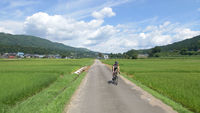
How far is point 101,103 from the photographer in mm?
8789

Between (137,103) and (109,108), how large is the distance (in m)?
1.97

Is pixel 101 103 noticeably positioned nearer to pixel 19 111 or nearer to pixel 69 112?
pixel 69 112

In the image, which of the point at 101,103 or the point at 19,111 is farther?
the point at 101,103

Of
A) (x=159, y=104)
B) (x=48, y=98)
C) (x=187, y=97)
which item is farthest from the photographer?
(x=48, y=98)

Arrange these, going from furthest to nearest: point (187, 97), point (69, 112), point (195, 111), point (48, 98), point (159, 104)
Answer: point (48, 98) < point (187, 97) < point (159, 104) < point (195, 111) < point (69, 112)

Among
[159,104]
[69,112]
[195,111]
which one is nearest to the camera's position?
[69,112]

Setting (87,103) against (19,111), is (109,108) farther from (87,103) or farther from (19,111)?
(19,111)

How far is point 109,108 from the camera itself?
7883 millimetres

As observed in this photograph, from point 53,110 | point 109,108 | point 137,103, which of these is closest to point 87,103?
point 109,108

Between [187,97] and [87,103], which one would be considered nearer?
[87,103]

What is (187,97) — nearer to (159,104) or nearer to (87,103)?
(159,104)

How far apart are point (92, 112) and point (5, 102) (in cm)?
580

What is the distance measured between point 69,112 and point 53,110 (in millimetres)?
876

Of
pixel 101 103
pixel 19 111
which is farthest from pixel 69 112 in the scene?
pixel 19 111
